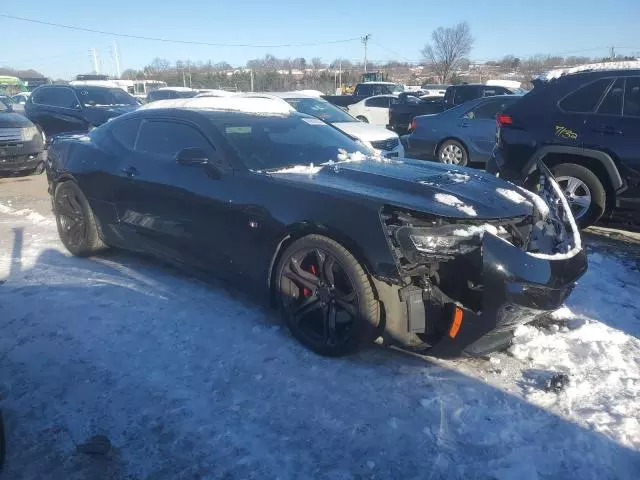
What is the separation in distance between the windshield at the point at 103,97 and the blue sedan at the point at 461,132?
7.02m

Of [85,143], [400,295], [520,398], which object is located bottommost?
[520,398]

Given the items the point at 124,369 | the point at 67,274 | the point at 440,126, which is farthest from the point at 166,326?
the point at 440,126

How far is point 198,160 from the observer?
3.60m

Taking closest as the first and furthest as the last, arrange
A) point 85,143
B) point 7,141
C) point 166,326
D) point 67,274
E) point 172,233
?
point 166,326
point 172,233
point 67,274
point 85,143
point 7,141

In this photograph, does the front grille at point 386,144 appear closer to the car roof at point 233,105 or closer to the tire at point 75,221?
the car roof at point 233,105

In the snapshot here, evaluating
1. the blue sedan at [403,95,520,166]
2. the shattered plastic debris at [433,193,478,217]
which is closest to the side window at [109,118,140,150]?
the shattered plastic debris at [433,193,478,217]

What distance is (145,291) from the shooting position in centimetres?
405

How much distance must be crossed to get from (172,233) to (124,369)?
1.23m

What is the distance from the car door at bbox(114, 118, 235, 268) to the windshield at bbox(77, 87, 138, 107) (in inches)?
319

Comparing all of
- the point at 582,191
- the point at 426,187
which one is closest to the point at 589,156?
the point at 582,191

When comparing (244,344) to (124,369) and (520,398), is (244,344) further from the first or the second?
(520,398)

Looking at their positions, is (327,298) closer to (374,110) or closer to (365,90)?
(374,110)

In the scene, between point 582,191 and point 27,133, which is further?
point 27,133

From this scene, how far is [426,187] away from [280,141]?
138cm
